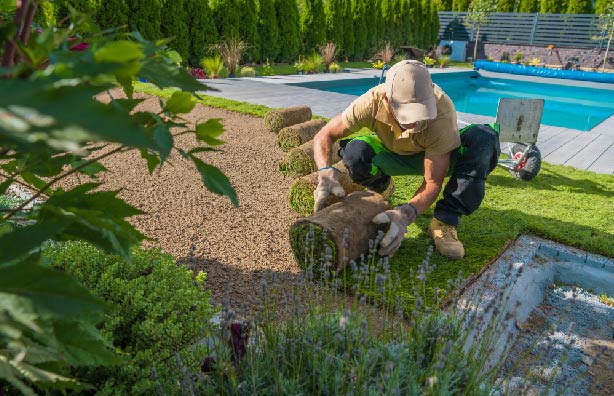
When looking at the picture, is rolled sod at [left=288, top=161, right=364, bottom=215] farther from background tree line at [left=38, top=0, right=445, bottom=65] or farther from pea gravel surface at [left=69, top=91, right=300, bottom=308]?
background tree line at [left=38, top=0, right=445, bottom=65]

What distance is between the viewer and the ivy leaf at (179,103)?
0.84 m

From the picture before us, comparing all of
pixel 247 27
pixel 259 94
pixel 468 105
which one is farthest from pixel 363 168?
pixel 247 27

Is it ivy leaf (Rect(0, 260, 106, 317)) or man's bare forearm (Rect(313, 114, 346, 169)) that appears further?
man's bare forearm (Rect(313, 114, 346, 169))

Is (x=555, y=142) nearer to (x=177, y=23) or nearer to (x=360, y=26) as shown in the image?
(x=177, y=23)

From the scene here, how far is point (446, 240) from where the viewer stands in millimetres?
3324

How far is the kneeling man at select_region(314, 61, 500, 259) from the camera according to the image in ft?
9.49

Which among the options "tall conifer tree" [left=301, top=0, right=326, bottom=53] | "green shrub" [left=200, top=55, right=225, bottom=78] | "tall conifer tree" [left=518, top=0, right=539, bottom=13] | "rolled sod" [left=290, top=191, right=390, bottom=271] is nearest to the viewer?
"rolled sod" [left=290, top=191, right=390, bottom=271]

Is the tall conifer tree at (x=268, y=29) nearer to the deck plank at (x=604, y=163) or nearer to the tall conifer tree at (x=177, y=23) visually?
the tall conifer tree at (x=177, y=23)

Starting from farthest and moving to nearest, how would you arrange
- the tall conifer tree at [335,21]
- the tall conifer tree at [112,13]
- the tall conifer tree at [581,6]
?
the tall conifer tree at [581,6]
the tall conifer tree at [335,21]
the tall conifer tree at [112,13]

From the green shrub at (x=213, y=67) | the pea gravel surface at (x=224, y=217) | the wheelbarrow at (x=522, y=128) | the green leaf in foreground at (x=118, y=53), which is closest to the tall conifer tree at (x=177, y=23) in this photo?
the green shrub at (x=213, y=67)

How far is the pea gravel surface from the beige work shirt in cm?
103

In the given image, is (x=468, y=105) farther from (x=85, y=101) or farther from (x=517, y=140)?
(x=85, y=101)

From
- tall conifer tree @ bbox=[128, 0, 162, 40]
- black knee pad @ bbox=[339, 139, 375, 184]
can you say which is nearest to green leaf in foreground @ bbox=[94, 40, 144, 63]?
black knee pad @ bbox=[339, 139, 375, 184]

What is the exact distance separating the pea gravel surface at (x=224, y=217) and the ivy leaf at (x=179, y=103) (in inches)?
55.0
